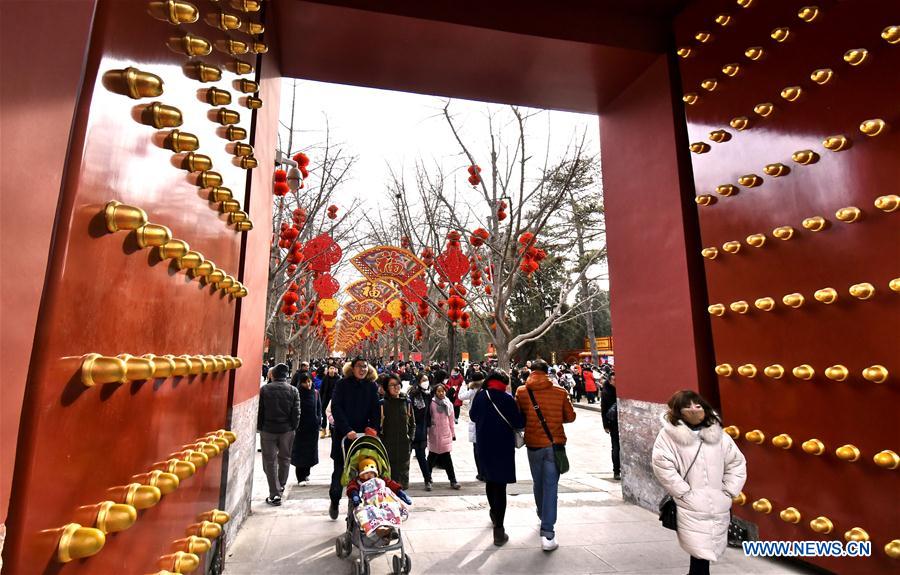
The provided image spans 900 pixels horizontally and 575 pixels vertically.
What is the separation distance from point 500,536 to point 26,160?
175 inches

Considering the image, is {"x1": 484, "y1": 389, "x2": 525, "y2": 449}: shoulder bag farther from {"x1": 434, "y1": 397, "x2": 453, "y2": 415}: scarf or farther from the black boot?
{"x1": 434, "y1": 397, "x2": 453, "y2": 415}: scarf

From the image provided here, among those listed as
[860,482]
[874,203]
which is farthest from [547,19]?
[860,482]

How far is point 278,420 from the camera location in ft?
19.5

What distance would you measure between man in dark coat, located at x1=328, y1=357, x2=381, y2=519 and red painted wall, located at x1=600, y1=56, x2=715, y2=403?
3011mm

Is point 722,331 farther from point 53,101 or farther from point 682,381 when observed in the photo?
point 53,101

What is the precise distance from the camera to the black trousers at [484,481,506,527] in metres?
4.41

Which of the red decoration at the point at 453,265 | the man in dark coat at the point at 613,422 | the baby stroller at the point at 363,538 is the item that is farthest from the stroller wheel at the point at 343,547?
the red decoration at the point at 453,265

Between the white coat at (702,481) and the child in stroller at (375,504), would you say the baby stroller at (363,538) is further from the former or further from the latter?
the white coat at (702,481)

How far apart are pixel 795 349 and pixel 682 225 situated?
5.59 feet

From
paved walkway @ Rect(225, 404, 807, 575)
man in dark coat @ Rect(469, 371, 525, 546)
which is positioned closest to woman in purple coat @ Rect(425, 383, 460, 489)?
paved walkway @ Rect(225, 404, 807, 575)

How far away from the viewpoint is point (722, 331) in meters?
4.05

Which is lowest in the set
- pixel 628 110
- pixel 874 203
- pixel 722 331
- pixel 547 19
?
pixel 722 331

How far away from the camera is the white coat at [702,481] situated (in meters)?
2.99

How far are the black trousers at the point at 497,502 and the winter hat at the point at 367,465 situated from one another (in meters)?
1.19
